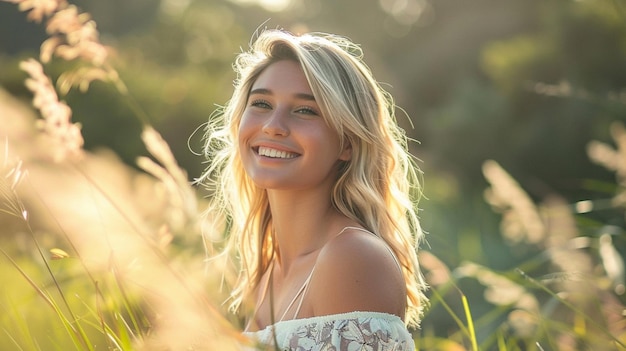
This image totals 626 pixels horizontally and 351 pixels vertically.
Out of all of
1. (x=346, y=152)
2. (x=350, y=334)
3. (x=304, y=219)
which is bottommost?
(x=350, y=334)

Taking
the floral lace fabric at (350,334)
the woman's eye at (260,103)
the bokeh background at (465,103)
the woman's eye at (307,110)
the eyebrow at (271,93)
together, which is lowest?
the bokeh background at (465,103)

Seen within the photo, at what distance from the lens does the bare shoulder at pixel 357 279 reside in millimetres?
2295

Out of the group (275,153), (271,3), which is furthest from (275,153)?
(271,3)

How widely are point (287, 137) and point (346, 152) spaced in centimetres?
24

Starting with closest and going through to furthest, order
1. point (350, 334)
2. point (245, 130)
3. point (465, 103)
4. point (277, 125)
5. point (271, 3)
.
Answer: point (350, 334)
point (277, 125)
point (245, 130)
point (271, 3)
point (465, 103)

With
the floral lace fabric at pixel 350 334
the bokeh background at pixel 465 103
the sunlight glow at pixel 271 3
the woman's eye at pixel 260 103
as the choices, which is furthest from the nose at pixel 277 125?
the bokeh background at pixel 465 103

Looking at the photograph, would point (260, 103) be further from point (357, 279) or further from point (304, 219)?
point (357, 279)

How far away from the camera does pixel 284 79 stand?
268cm

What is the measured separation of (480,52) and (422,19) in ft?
26.3

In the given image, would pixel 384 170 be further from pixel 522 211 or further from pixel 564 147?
pixel 564 147

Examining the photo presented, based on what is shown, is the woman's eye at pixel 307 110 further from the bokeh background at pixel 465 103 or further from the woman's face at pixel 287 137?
the bokeh background at pixel 465 103

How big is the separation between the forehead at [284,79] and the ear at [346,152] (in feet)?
0.71

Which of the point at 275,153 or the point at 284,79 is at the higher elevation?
the point at 284,79

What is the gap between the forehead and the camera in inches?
104
